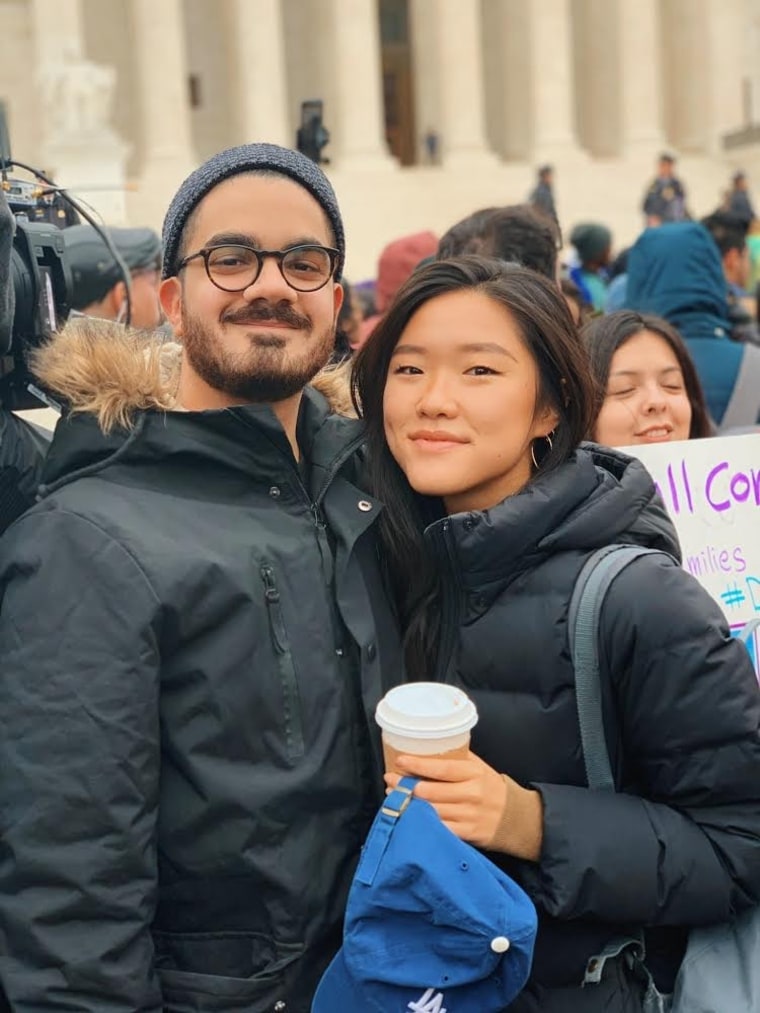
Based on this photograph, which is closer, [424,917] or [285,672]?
[424,917]

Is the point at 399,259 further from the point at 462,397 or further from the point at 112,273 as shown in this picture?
the point at 462,397

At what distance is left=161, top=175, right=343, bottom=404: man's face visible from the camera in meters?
2.47

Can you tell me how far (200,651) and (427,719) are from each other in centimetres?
44

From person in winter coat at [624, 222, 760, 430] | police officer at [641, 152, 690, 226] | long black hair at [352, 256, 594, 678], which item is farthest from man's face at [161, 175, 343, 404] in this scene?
police officer at [641, 152, 690, 226]

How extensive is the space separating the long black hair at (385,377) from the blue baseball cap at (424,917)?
1.50 ft

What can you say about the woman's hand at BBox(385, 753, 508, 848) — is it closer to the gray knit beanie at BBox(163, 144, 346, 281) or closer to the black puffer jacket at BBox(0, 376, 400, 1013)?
the black puffer jacket at BBox(0, 376, 400, 1013)

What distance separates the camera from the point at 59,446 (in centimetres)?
247

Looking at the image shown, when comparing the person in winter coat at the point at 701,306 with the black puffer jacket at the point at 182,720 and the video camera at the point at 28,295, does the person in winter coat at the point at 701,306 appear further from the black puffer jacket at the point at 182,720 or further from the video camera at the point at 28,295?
the black puffer jacket at the point at 182,720

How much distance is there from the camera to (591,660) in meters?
2.34

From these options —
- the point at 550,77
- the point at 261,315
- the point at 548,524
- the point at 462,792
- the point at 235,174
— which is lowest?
the point at 462,792

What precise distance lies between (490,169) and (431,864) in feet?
113

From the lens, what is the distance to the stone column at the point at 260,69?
34500 mm

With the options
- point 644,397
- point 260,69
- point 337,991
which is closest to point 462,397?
point 337,991

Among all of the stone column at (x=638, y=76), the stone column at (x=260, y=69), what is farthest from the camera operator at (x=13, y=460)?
the stone column at (x=638, y=76)
